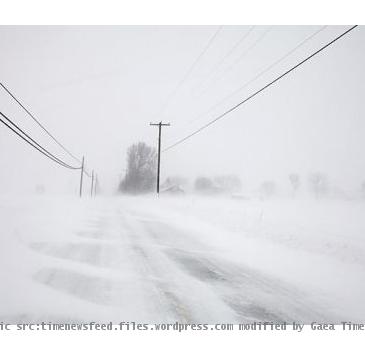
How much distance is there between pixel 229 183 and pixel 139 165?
148ft

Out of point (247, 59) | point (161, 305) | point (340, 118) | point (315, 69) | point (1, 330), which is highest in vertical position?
point (247, 59)

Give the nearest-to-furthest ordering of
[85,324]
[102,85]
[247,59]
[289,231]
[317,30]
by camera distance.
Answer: [85,324] → [317,30] → [289,231] → [247,59] → [102,85]

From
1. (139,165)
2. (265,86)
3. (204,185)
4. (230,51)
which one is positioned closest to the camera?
(265,86)

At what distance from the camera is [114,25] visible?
9008mm

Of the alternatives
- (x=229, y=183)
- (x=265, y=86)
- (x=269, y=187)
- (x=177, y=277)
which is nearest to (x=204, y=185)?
(x=229, y=183)

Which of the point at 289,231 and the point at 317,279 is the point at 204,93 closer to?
the point at 289,231

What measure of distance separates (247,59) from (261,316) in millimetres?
10928

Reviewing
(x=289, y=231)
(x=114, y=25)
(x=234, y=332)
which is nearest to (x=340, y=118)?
(x=289, y=231)

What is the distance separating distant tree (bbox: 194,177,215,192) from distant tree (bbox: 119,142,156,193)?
3104 cm

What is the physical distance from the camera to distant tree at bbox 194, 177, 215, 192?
293 ft

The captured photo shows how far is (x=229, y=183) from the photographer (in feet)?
322

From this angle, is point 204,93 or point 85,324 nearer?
point 85,324

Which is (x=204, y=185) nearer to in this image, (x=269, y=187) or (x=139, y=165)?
(x=139, y=165)

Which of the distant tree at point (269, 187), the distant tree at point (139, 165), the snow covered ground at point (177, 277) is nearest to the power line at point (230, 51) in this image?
the snow covered ground at point (177, 277)
